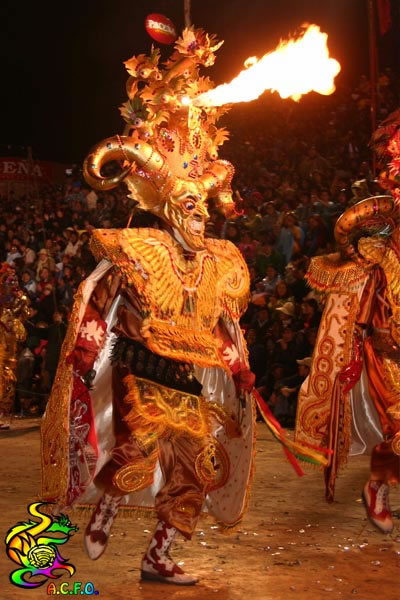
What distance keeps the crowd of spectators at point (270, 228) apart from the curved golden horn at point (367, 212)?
1.40 m

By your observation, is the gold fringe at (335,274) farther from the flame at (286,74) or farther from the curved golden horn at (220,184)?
the flame at (286,74)

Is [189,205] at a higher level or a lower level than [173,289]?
higher

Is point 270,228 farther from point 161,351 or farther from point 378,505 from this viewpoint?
point 161,351

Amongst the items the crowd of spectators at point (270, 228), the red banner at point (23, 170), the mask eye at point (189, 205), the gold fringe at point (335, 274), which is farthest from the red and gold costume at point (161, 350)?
the red banner at point (23, 170)

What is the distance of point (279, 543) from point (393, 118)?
9.02ft

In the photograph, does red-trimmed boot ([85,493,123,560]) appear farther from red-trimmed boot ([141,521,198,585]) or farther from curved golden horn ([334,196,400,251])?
curved golden horn ([334,196,400,251])

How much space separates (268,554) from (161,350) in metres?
1.29

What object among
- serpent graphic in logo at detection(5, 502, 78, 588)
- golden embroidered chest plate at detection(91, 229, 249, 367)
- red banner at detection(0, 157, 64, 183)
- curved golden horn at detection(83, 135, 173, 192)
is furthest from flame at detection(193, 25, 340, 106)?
red banner at detection(0, 157, 64, 183)

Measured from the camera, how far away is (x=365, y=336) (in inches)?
244

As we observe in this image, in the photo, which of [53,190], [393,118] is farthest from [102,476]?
[53,190]

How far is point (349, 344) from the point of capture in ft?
20.4

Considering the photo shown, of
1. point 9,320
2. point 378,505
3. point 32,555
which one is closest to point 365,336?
point 378,505

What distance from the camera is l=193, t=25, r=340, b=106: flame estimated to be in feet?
16.4

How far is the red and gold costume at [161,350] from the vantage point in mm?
4641
